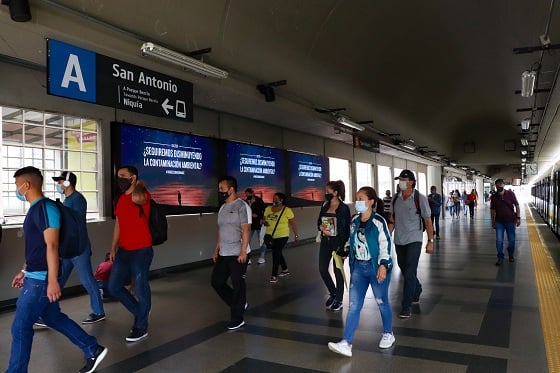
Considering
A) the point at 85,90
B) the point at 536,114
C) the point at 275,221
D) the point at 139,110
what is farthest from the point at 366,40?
the point at 536,114

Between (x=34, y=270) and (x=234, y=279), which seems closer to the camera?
(x=34, y=270)

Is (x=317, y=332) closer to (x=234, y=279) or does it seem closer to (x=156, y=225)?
(x=234, y=279)

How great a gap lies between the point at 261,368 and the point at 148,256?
154 cm

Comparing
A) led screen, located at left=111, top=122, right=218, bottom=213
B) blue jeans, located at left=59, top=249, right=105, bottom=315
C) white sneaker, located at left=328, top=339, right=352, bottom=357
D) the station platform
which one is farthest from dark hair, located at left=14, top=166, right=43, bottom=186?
led screen, located at left=111, top=122, right=218, bottom=213

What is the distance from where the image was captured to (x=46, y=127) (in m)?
6.43

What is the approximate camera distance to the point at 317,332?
4.41 meters

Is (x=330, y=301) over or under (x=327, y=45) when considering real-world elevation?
under

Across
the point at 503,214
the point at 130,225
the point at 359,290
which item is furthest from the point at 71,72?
the point at 503,214

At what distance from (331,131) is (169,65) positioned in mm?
7187

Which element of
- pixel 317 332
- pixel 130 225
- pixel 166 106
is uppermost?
pixel 166 106

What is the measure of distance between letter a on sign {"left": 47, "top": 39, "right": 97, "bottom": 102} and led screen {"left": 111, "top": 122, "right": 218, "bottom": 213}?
2.48 m

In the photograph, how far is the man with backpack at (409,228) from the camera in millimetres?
4887

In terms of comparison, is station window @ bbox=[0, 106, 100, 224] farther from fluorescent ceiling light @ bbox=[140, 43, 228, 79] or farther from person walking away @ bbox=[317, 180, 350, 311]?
person walking away @ bbox=[317, 180, 350, 311]

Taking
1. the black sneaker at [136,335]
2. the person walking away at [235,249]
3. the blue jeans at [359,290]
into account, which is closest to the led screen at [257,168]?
the person walking away at [235,249]
